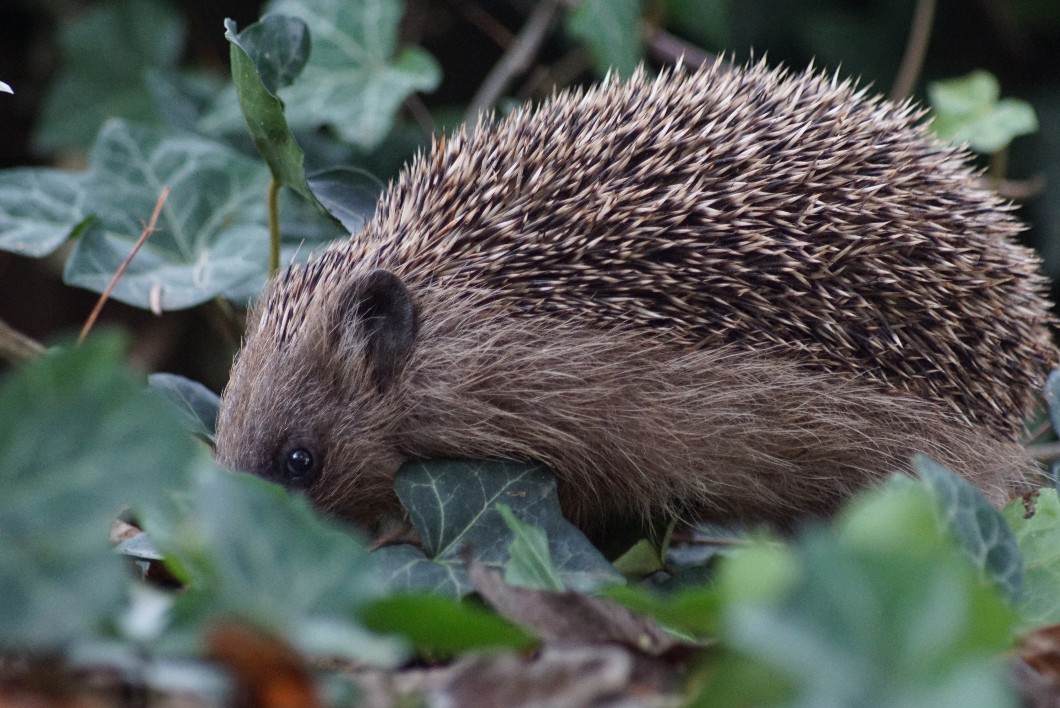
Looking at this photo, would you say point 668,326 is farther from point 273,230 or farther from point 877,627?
point 877,627

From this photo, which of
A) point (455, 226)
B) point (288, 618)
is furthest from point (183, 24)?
point (288, 618)

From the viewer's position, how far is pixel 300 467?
6.39 feet

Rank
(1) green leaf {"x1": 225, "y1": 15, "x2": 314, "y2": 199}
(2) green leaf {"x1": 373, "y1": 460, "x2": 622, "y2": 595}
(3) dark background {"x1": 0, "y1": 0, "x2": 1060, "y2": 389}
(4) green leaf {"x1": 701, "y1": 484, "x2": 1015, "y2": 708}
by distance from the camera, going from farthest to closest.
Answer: (3) dark background {"x1": 0, "y1": 0, "x2": 1060, "y2": 389}, (1) green leaf {"x1": 225, "y1": 15, "x2": 314, "y2": 199}, (2) green leaf {"x1": 373, "y1": 460, "x2": 622, "y2": 595}, (4) green leaf {"x1": 701, "y1": 484, "x2": 1015, "y2": 708}

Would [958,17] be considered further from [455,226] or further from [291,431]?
[291,431]

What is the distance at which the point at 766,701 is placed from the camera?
95 cm

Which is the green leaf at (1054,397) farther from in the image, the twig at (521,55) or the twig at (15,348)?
the twig at (15,348)

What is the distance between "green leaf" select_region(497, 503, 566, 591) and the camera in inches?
53.4

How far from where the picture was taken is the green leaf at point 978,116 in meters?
2.64

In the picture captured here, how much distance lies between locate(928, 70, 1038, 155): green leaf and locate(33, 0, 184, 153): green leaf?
243 centimetres

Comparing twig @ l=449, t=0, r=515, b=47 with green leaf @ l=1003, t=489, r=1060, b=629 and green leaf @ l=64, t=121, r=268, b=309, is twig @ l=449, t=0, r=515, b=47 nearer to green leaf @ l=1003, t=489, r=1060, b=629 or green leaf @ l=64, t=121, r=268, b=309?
green leaf @ l=64, t=121, r=268, b=309

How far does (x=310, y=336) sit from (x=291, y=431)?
17 centimetres

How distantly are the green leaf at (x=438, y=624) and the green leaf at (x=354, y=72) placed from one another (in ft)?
5.60

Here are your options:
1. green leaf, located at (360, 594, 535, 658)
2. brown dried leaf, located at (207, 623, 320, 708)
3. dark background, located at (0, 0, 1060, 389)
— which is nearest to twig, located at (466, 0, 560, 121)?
dark background, located at (0, 0, 1060, 389)

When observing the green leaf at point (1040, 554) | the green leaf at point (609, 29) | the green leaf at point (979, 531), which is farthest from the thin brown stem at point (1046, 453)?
the green leaf at point (609, 29)
